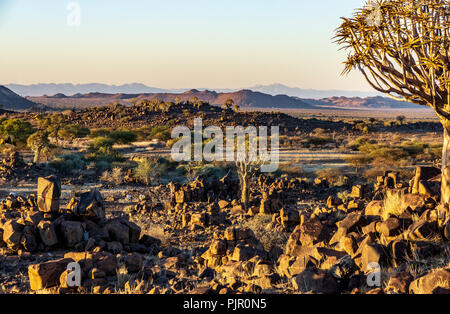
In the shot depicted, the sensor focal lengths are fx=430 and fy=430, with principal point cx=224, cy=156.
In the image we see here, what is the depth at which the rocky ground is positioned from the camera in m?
5.18

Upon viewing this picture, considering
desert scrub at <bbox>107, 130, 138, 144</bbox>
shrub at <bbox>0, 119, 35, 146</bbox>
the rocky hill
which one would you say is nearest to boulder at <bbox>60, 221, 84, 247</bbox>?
shrub at <bbox>0, 119, 35, 146</bbox>

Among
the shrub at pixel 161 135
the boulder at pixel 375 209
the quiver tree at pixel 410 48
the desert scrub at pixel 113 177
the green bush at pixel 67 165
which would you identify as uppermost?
the quiver tree at pixel 410 48

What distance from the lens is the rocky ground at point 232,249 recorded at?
5180 millimetres

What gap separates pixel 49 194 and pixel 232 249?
14.1 ft

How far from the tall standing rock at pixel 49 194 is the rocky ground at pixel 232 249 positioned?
0.07 ft

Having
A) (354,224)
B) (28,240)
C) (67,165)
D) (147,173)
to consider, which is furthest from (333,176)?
(28,240)

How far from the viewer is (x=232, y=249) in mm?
7590

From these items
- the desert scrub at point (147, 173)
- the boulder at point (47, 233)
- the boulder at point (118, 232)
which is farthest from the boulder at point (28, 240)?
the desert scrub at point (147, 173)

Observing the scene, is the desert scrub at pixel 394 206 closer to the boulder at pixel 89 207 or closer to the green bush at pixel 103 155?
the boulder at pixel 89 207

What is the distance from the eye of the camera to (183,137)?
130 feet

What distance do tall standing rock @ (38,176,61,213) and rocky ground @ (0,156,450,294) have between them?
0.02 m

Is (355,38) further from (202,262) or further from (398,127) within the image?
(398,127)

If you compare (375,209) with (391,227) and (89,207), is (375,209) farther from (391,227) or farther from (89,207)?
(89,207)
